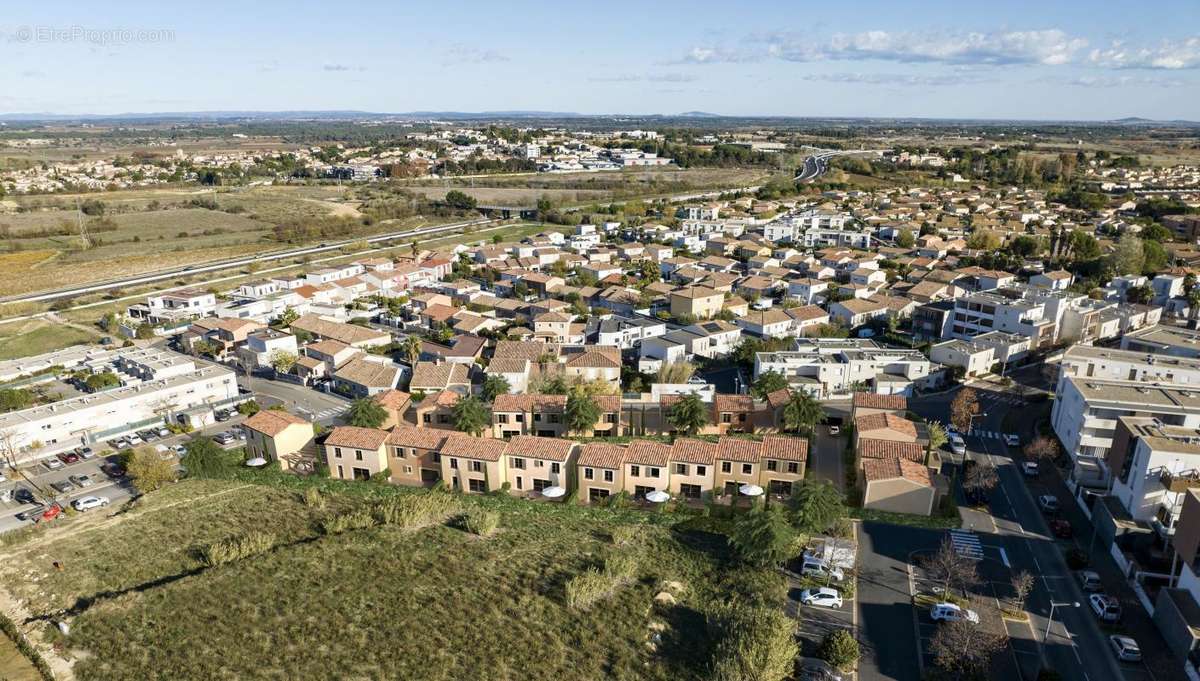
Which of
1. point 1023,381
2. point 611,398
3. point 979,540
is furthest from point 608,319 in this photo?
point 979,540

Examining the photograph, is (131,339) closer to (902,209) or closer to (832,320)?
(832,320)

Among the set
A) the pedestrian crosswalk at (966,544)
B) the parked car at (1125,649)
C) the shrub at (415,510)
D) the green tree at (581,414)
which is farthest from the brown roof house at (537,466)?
the parked car at (1125,649)

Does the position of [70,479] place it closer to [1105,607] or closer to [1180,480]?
[1105,607]

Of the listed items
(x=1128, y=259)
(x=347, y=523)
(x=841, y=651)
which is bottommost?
(x=347, y=523)

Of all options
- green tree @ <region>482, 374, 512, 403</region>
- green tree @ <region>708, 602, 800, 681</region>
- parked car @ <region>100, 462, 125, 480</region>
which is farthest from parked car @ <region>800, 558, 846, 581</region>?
parked car @ <region>100, 462, 125, 480</region>

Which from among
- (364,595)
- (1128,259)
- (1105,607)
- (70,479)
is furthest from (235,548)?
(1128,259)

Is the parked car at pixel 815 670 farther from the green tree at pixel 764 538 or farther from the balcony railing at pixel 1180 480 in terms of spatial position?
the balcony railing at pixel 1180 480

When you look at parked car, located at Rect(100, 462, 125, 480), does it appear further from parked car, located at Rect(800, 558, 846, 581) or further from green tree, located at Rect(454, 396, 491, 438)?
parked car, located at Rect(800, 558, 846, 581)
